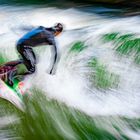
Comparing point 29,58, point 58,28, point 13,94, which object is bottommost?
point 13,94

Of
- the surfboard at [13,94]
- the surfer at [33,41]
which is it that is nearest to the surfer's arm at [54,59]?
the surfer at [33,41]

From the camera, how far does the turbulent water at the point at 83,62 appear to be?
134 cm

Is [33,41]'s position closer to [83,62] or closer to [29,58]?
[29,58]

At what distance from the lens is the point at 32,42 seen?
5.15ft

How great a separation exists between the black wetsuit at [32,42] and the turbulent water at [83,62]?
2 cm

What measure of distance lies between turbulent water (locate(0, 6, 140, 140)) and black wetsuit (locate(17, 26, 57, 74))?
0.08 feet

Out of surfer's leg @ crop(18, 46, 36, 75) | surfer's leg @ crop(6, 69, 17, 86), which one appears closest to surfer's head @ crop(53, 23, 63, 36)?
surfer's leg @ crop(18, 46, 36, 75)

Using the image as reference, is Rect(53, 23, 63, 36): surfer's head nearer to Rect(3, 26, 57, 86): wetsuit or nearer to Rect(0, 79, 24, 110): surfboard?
Rect(3, 26, 57, 86): wetsuit

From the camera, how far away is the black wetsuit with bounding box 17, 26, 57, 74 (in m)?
1.56

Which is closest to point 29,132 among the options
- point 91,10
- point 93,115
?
point 93,115

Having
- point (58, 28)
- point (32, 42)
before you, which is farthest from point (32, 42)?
point (58, 28)

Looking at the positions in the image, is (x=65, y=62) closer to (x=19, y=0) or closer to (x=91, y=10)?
(x=91, y=10)

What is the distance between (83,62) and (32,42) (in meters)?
0.24

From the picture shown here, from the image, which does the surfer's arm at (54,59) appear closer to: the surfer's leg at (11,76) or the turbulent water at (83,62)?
the turbulent water at (83,62)
